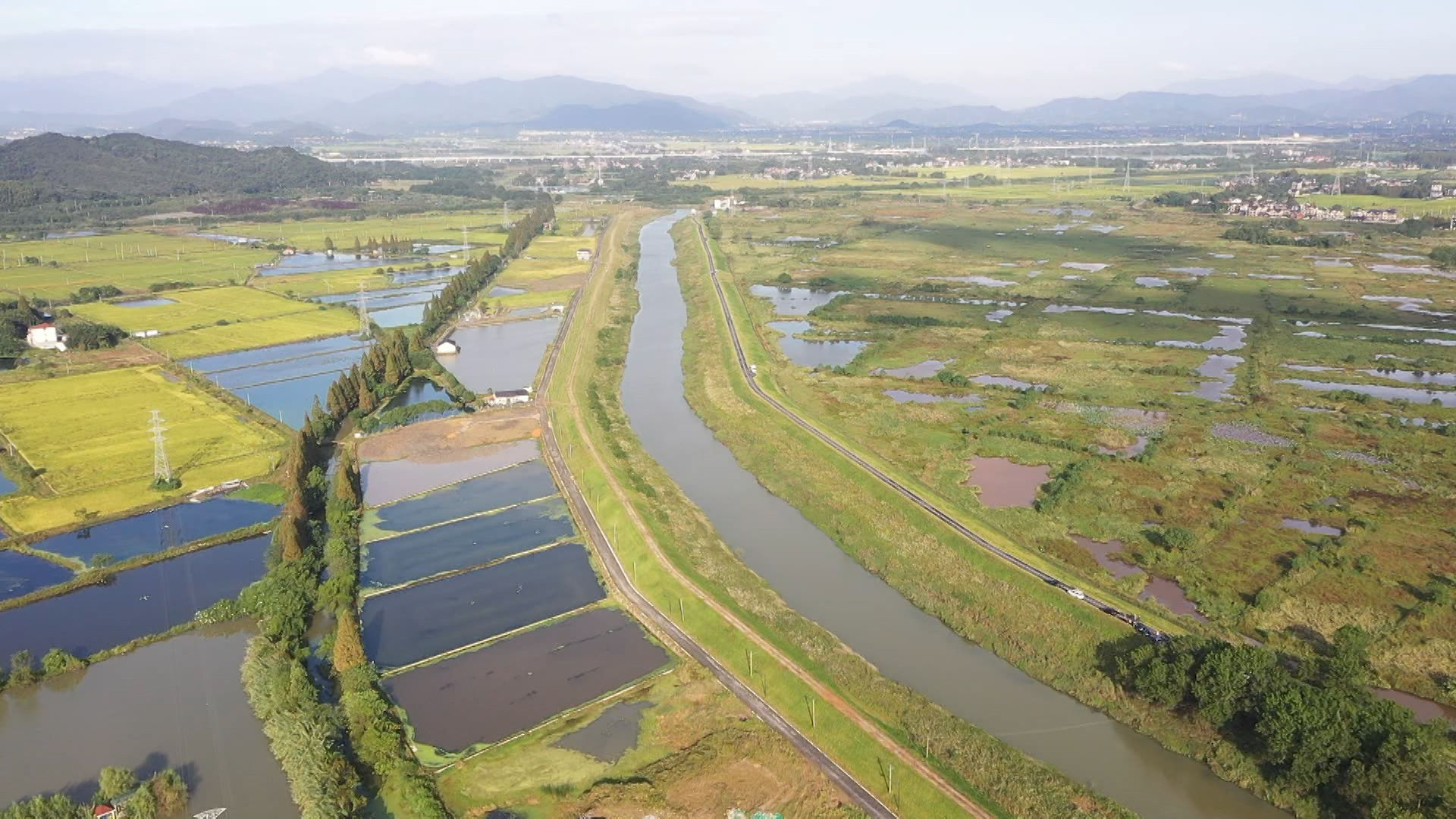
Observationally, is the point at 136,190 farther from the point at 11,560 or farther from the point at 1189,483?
the point at 1189,483

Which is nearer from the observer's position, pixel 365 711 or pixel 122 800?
pixel 122 800

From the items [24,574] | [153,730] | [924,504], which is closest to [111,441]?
[24,574]

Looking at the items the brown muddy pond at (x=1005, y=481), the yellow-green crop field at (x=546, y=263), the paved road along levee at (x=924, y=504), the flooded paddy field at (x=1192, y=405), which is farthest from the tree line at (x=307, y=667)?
the yellow-green crop field at (x=546, y=263)

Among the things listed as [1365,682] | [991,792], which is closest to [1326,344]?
→ [1365,682]

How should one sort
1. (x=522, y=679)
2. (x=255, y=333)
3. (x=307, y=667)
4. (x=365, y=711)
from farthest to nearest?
(x=255, y=333)
(x=307, y=667)
(x=522, y=679)
(x=365, y=711)

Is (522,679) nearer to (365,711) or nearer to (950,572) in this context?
(365,711)

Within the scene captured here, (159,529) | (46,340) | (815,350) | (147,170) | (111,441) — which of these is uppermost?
(147,170)

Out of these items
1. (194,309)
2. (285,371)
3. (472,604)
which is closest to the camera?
(472,604)
